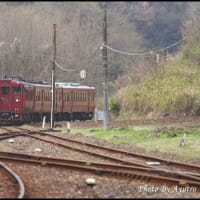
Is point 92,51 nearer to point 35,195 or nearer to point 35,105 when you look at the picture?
point 35,105

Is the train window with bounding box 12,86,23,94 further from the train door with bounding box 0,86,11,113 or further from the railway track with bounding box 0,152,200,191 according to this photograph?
the railway track with bounding box 0,152,200,191

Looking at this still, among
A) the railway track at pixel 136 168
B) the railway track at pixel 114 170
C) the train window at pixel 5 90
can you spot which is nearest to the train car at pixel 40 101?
the train window at pixel 5 90

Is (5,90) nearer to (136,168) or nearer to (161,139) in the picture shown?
(161,139)

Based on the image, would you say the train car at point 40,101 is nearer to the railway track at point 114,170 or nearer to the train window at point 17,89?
the train window at point 17,89

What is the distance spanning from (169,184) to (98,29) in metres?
58.8

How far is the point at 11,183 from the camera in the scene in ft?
40.0

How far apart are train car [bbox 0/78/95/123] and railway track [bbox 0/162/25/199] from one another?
2518cm

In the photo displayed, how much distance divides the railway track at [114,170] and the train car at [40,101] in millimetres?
22842

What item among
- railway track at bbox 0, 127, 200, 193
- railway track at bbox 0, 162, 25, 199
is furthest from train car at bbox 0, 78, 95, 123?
railway track at bbox 0, 162, 25, 199

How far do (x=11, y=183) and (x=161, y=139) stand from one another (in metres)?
11.0

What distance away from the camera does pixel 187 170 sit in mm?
14625

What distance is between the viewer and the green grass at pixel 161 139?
19.2m

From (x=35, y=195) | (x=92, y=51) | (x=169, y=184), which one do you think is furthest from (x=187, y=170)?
(x=92, y=51)

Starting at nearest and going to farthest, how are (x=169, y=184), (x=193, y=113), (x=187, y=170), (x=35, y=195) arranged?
(x=35, y=195) → (x=169, y=184) → (x=187, y=170) → (x=193, y=113)
